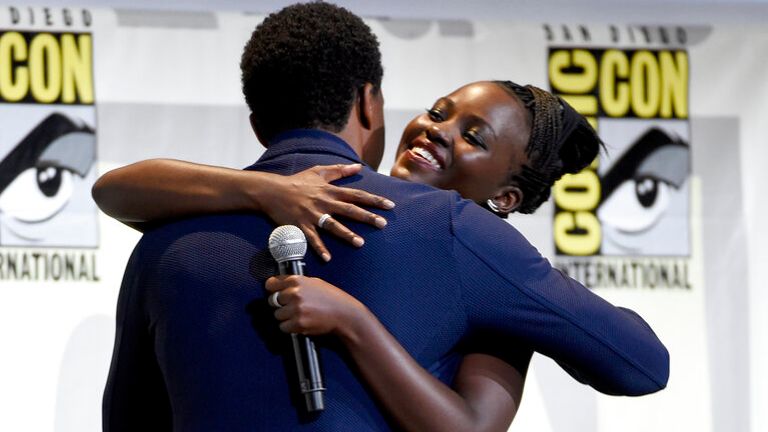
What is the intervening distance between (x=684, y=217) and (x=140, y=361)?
2.65 meters

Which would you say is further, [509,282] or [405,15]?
[405,15]

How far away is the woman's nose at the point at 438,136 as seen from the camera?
2293 mm

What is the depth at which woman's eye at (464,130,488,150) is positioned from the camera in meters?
2.28

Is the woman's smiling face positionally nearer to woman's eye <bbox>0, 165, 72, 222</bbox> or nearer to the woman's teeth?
the woman's teeth

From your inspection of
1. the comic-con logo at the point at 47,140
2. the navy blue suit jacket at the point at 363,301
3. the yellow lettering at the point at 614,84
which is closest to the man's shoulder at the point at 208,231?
the navy blue suit jacket at the point at 363,301

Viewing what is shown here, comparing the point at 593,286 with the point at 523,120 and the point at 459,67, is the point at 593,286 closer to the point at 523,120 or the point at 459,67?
the point at 459,67

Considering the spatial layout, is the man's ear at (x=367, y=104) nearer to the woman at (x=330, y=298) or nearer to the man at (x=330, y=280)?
the man at (x=330, y=280)

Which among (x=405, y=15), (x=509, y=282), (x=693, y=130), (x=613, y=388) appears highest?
(x=405, y=15)

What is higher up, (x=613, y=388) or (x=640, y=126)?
(x=640, y=126)

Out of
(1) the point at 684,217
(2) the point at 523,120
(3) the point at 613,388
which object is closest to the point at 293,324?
(3) the point at 613,388

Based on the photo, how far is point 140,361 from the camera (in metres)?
1.69

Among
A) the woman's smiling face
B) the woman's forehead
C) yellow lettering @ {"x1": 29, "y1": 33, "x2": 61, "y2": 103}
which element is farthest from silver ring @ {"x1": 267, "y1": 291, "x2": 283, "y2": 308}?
yellow lettering @ {"x1": 29, "y1": 33, "x2": 61, "y2": 103}

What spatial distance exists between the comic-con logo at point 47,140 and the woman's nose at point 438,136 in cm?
165

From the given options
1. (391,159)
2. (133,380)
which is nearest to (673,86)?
(391,159)
